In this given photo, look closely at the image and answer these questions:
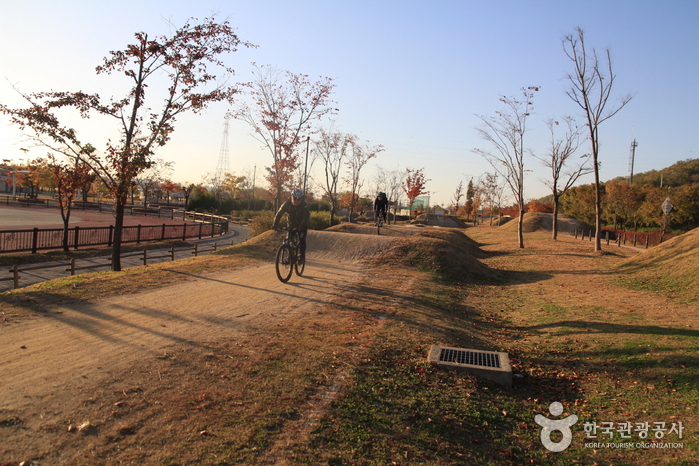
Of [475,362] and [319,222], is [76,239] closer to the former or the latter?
[319,222]

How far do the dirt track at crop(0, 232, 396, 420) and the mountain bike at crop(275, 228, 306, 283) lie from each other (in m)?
0.28

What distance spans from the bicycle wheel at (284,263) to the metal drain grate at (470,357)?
4.64 meters

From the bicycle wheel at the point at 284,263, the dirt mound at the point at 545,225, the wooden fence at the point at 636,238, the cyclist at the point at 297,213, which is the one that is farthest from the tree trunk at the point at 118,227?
the dirt mound at the point at 545,225

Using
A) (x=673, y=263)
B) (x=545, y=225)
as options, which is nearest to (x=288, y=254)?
(x=673, y=263)

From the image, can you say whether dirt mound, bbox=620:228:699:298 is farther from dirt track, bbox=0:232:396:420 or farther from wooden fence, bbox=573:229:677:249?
wooden fence, bbox=573:229:677:249

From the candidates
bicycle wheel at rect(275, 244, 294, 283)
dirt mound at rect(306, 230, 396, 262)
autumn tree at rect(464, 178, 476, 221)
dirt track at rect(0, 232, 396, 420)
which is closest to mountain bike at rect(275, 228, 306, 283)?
bicycle wheel at rect(275, 244, 294, 283)

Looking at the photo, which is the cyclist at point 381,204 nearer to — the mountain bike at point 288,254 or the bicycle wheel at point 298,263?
the bicycle wheel at point 298,263

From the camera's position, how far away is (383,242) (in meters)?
16.2

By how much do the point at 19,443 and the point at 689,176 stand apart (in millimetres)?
86723

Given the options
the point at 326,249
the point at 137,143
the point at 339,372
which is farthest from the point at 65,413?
the point at 326,249

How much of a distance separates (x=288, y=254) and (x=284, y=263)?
210 millimetres

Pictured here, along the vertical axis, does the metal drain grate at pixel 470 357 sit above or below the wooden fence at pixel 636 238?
below

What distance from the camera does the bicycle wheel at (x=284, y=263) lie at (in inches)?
369

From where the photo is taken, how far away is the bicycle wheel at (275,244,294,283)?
9375mm
